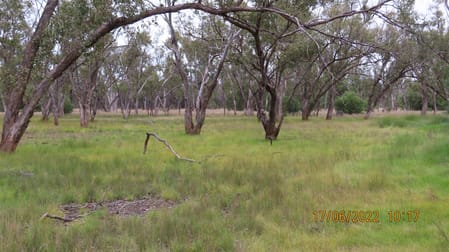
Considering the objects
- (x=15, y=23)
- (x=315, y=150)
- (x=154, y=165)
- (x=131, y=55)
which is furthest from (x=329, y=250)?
(x=131, y=55)

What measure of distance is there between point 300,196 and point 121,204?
3.52 metres

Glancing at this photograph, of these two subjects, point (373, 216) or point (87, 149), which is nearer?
point (373, 216)

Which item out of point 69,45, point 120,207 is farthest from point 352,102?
point 120,207

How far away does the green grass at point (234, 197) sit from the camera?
5.01m

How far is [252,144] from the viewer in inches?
658

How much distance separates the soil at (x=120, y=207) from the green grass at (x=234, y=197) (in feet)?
0.87

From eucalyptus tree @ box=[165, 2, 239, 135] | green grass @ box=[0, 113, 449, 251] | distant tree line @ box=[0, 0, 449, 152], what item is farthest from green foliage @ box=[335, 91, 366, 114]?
green grass @ box=[0, 113, 449, 251]

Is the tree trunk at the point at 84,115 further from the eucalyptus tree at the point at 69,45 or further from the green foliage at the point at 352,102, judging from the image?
the green foliage at the point at 352,102

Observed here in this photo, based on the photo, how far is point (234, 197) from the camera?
756 centimetres

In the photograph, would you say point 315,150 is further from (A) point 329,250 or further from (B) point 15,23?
(B) point 15,23

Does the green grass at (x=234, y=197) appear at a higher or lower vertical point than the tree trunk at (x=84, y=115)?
lower

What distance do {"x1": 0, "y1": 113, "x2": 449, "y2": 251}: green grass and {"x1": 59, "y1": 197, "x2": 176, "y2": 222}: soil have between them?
26 centimetres

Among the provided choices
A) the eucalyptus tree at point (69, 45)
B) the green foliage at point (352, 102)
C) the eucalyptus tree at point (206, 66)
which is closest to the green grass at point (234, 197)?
the eucalyptus tree at point (69, 45)

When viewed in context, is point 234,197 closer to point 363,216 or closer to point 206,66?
point 363,216
